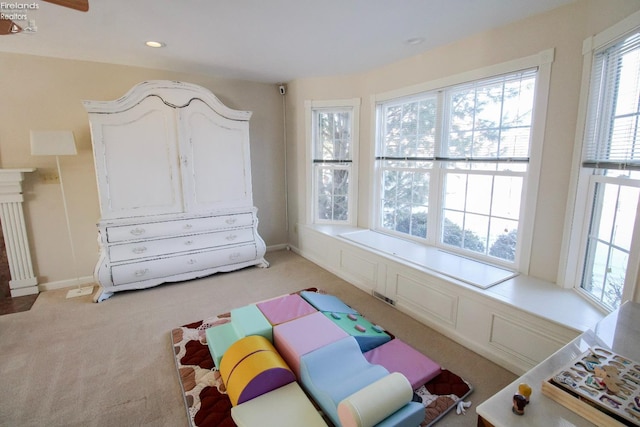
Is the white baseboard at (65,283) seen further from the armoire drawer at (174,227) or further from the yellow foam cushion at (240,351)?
the yellow foam cushion at (240,351)

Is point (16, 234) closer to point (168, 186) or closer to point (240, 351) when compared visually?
point (168, 186)

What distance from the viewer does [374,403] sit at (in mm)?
1384

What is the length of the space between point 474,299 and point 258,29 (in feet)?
8.79

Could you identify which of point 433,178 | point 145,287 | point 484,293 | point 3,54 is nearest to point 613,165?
point 484,293

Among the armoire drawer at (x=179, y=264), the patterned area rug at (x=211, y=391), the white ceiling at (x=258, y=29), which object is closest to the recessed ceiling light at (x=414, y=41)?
the white ceiling at (x=258, y=29)

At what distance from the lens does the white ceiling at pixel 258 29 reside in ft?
6.79

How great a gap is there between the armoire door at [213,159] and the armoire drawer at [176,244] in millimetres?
326

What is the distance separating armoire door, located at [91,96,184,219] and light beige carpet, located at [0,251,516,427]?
37.2 inches

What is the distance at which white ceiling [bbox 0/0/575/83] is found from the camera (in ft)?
6.79

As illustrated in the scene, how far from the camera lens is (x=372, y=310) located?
2834mm

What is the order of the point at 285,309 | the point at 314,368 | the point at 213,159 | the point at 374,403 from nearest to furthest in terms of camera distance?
the point at 374,403 → the point at 314,368 → the point at 285,309 → the point at 213,159

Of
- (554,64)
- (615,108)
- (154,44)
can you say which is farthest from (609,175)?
(154,44)

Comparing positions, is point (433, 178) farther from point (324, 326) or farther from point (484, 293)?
point (324, 326)

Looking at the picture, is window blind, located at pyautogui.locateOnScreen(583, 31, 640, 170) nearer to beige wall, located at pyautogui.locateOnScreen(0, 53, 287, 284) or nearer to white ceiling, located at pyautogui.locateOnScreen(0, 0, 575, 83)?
white ceiling, located at pyautogui.locateOnScreen(0, 0, 575, 83)
